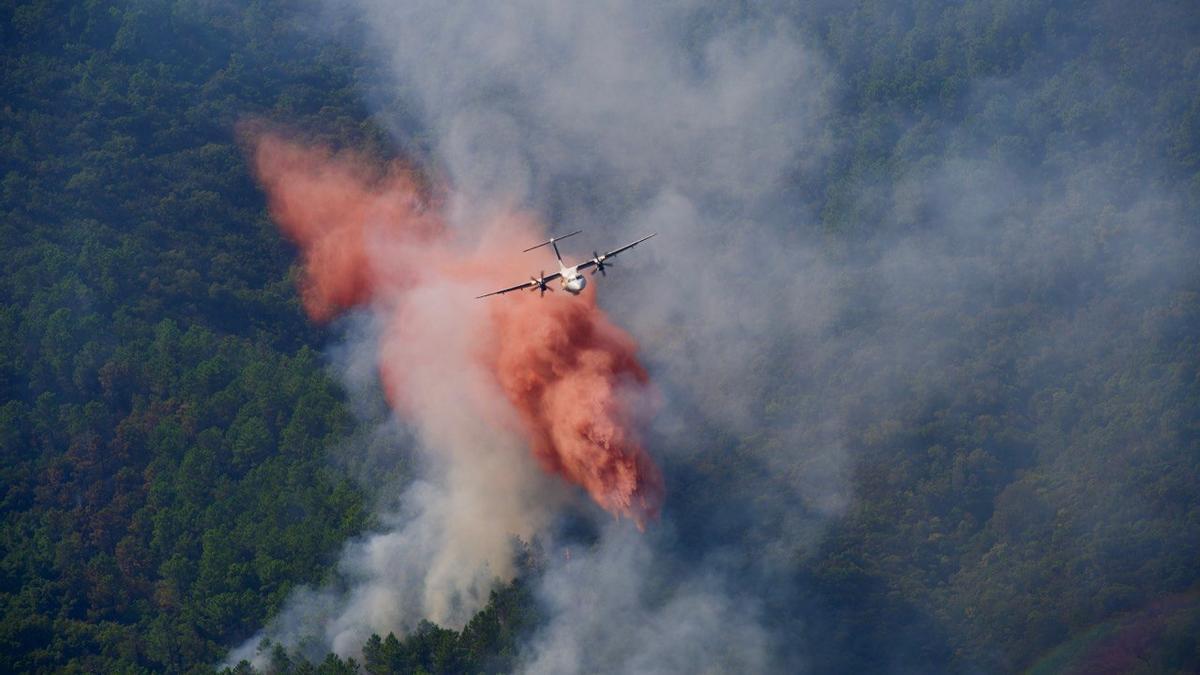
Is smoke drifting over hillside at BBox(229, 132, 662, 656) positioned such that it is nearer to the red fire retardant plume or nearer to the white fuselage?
the red fire retardant plume

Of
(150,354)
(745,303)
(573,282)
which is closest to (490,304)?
(573,282)

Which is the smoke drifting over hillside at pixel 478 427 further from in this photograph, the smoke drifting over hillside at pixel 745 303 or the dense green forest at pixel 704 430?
the dense green forest at pixel 704 430

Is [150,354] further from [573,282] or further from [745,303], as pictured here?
[573,282]

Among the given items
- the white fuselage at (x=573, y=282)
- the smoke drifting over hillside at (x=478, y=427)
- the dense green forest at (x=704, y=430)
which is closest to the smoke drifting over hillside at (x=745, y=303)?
the smoke drifting over hillside at (x=478, y=427)

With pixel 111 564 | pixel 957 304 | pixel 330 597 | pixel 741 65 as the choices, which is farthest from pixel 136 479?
pixel 741 65

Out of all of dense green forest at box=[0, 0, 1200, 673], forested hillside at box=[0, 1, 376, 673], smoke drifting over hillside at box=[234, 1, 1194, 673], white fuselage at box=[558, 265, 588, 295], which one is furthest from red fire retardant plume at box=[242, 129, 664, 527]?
dense green forest at box=[0, 0, 1200, 673]

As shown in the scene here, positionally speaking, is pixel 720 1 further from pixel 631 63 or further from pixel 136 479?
pixel 136 479
